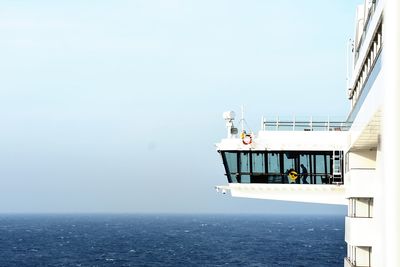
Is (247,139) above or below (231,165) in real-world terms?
above

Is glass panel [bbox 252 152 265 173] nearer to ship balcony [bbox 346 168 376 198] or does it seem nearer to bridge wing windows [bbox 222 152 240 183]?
bridge wing windows [bbox 222 152 240 183]

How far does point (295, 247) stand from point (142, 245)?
42265 millimetres

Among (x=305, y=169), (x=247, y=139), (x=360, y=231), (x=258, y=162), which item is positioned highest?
(x=247, y=139)

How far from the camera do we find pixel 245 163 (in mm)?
42500

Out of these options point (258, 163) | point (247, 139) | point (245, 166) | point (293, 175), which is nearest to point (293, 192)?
point (293, 175)

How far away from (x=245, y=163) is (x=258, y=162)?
870 mm

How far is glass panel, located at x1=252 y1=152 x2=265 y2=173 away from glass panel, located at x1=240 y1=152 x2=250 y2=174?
0.36 meters

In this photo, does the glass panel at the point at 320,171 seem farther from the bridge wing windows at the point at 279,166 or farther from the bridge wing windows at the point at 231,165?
the bridge wing windows at the point at 231,165

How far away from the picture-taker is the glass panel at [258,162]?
41.9 metres

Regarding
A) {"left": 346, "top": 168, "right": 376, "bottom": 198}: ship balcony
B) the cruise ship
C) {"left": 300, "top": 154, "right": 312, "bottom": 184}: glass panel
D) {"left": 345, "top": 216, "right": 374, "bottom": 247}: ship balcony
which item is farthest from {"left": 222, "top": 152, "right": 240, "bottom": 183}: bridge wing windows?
{"left": 346, "top": 168, "right": 376, "bottom": 198}: ship balcony

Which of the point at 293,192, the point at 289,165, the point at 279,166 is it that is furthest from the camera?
the point at 279,166

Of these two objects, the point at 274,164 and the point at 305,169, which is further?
the point at 274,164

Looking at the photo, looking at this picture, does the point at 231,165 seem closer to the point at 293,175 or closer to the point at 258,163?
the point at 258,163

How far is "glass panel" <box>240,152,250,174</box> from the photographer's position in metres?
42.5
